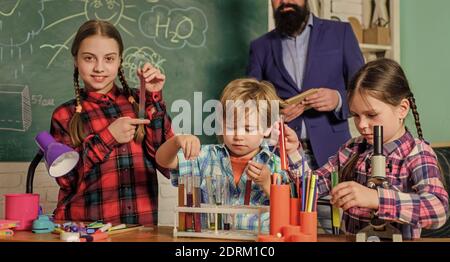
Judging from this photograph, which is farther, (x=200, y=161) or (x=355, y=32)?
(x=355, y=32)

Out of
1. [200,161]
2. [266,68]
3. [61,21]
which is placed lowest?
[200,161]

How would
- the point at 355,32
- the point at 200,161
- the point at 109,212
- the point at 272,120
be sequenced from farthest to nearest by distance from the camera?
the point at 355,32 < the point at 109,212 < the point at 272,120 < the point at 200,161

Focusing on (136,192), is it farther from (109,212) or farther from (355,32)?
(355,32)

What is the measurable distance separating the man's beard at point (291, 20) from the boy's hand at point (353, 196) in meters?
1.82

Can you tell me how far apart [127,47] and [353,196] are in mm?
1825

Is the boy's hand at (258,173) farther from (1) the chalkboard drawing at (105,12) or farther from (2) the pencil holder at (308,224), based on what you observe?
(1) the chalkboard drawing at (105,12)

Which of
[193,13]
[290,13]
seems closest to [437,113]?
[290,13]

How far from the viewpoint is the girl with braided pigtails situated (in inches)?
83.7

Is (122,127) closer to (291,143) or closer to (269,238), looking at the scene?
(291,143)

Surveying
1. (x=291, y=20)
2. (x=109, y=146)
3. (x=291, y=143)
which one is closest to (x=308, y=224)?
(x=291, y=143)

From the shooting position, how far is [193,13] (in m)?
3.04

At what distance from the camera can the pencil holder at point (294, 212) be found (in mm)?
1302

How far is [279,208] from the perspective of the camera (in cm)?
129

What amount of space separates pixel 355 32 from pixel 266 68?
1.89ft
